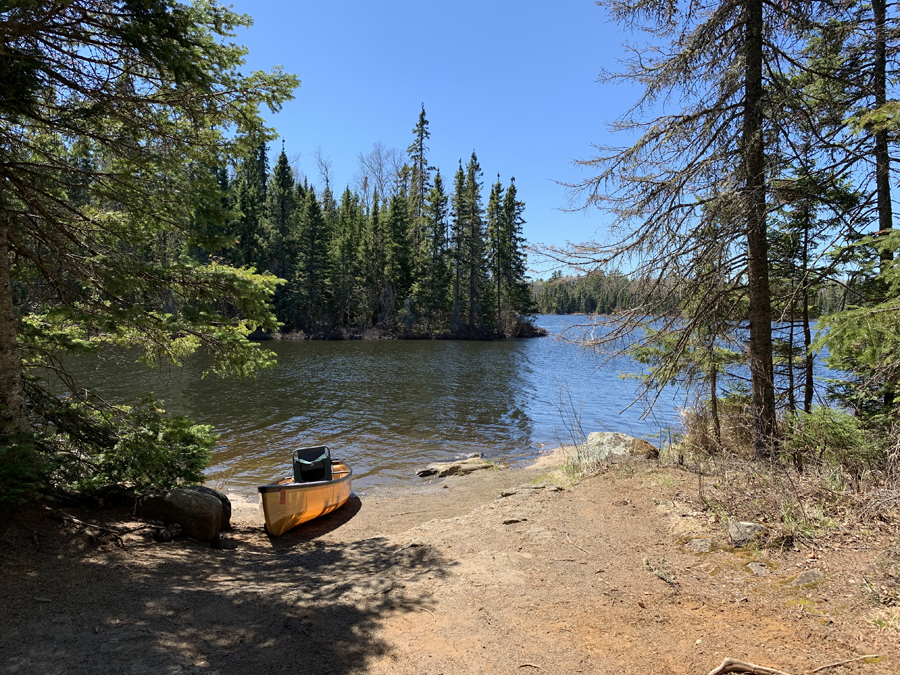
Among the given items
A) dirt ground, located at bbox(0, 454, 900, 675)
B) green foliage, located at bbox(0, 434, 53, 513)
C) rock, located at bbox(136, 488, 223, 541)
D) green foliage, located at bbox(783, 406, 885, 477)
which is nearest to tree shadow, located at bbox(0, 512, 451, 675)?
dirt ground, located at bbox(0, 454, 900, 675)

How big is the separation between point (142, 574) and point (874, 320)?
760 cm

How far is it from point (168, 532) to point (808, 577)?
22.0 feet

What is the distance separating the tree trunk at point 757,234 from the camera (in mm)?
5891

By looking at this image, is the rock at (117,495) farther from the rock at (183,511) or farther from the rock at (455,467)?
the rock at (455,467)

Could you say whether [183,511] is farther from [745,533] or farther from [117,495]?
[745,533]

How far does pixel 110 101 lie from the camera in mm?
4984

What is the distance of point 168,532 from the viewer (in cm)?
577

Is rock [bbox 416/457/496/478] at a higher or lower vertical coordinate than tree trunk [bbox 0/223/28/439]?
lower

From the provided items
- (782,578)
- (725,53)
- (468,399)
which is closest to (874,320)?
(782,578)

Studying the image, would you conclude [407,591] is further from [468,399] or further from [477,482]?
[468,399]

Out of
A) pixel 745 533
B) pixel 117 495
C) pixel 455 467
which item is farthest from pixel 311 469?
pixel 745 533

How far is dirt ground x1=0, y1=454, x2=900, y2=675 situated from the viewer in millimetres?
3092

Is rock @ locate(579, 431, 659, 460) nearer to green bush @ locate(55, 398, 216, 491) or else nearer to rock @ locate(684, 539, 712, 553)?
rock @ locate(684, 539, 712, 553)

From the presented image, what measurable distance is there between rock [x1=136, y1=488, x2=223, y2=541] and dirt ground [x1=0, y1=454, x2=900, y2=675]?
0.23 metres
